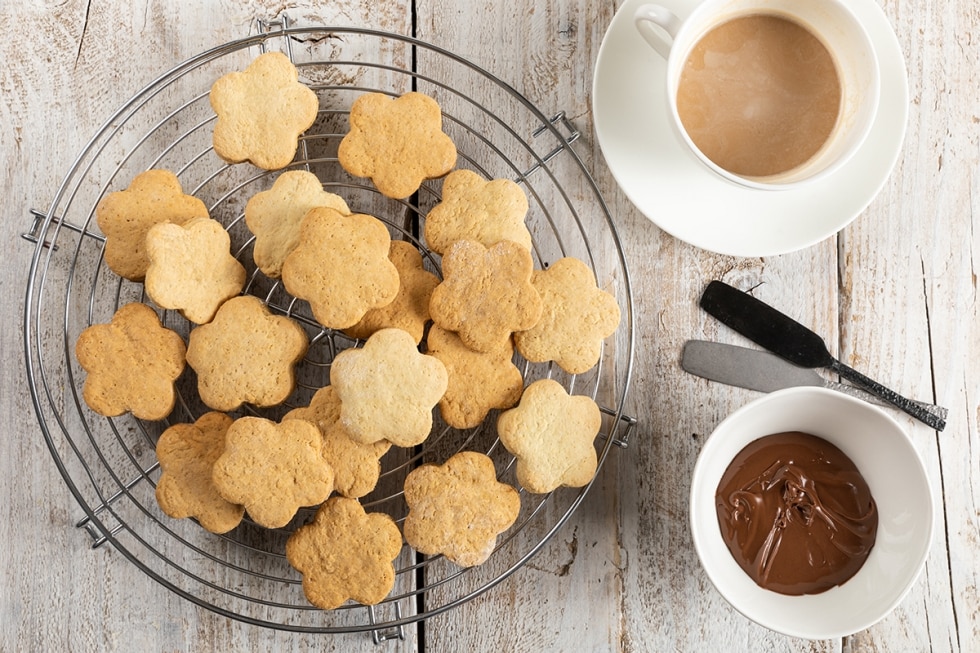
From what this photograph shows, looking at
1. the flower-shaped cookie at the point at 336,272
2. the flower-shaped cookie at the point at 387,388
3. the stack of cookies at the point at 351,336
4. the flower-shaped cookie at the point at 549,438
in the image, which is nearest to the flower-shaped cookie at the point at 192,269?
the stack of cookies at the point at 351,336

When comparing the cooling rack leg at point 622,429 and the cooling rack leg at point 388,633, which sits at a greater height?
the cooling rack leg at point 622,429

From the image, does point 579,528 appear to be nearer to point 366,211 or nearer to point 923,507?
point 923,507

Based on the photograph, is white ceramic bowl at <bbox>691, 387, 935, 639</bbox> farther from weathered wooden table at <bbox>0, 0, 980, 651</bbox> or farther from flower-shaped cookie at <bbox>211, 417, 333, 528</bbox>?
flower-shaped cookie at <bbox>211, 417, 333, 528</bbox>

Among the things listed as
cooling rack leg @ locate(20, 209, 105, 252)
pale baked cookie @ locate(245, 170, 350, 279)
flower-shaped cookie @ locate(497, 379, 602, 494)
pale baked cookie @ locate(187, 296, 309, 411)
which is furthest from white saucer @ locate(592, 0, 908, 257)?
cooling rack leg @ locate(20, 209, 105, 252)

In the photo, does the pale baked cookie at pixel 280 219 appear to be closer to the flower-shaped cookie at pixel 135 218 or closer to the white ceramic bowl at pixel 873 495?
the flower-shaped cookie at pixel 135 218

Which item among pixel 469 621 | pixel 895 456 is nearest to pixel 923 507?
pixel 895 456

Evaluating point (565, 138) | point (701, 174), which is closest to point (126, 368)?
point (565, 138)

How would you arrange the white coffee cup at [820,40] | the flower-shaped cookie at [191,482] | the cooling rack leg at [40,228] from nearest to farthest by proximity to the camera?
the white coffee cup at [820,40], the flower-shaped cookie at [191,482], the cooling rack leg at [40,228]
